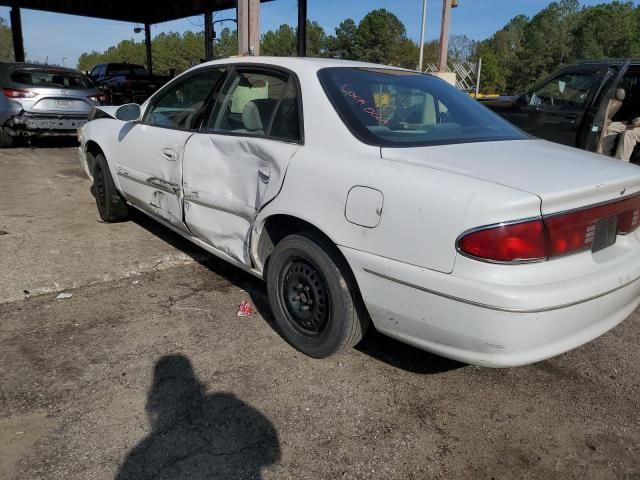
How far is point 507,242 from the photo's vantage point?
208 cm

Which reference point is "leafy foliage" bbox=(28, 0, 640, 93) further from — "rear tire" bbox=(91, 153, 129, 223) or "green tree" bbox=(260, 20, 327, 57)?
"rear tire" bbox=(91, 153, 129, 223)

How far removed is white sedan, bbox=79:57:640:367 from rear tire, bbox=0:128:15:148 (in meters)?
7.52

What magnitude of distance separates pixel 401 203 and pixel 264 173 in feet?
3.29

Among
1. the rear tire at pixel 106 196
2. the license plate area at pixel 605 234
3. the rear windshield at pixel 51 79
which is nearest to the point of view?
the license plate area at pixel 605 234

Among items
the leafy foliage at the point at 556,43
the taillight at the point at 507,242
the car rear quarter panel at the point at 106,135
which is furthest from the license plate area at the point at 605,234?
the leafy foliage at the point at 556,43

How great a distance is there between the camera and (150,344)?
10.2 ft

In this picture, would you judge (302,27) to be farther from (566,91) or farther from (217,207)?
(217,207)

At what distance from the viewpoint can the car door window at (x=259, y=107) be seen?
10.0ft

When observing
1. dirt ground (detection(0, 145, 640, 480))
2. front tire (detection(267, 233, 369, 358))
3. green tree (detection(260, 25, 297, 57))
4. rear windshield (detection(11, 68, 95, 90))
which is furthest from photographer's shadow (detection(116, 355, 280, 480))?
green tree (detection(260, 25, 297, 57))

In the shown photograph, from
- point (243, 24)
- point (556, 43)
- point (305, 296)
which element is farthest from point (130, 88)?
point (556, 43)

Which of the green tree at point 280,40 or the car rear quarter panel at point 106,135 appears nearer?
the car rear quarter panel at point 106,135

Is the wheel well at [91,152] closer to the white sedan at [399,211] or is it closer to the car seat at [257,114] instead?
the white sedan at [399,211]

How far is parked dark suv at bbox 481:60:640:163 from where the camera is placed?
5.87m

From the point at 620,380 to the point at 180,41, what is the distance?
107418 millimetres
